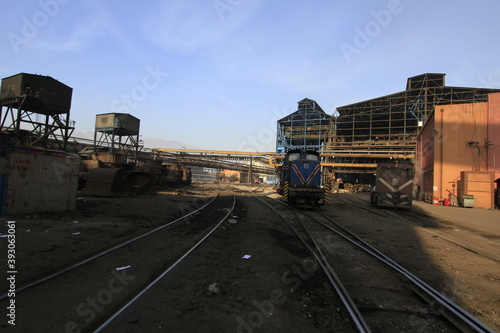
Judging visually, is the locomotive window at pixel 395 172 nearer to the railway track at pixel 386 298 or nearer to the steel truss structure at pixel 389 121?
the railway track at pixel 386 298

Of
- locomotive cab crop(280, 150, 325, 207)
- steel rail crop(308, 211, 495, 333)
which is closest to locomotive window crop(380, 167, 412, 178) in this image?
locomotive cab crop(280, 150, 325, 207)

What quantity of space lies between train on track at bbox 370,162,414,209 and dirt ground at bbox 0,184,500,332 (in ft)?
24.4

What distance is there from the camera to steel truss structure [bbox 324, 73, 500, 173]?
39188 millimetres

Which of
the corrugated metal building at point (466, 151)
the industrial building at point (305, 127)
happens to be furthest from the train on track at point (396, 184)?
the industrial building at point (305, 127)

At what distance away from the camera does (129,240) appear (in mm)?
6922

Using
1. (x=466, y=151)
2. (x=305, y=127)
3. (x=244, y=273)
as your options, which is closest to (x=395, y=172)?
(x=466, y=151)

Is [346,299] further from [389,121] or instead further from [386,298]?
[389,121]

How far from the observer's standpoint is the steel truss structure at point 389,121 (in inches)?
1543

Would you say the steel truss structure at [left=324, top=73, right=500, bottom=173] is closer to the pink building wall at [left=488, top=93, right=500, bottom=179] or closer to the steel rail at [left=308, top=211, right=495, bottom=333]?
the pink building wall at [left=488, top=93, right=500, bottom=179]

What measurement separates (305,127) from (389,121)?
15284 mm

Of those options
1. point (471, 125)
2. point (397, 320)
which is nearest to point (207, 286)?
point (397, 320)

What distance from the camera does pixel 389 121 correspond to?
43656mm

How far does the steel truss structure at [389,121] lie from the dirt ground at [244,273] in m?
36.4

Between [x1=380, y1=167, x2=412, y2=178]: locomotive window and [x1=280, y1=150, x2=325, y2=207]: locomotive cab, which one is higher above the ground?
[x1=380, y1=167, x2=412, y2=178]: locomotive window
